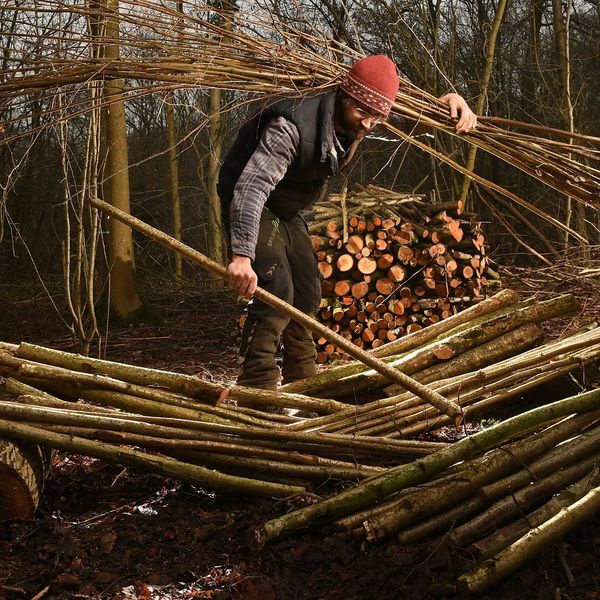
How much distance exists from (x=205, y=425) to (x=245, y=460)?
0.23m

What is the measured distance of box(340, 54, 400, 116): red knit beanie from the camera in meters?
3.33

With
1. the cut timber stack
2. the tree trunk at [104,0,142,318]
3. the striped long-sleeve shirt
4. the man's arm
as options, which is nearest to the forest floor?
the man's arm

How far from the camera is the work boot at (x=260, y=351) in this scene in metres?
3.83

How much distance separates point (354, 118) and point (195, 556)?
204cm

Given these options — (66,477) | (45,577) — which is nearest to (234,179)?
(66,477)

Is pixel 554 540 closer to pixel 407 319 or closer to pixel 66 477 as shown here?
pixel 66 477

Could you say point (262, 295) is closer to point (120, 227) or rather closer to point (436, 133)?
point (120, 227)

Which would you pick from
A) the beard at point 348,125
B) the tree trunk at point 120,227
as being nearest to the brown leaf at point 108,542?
the beard at point 348,125

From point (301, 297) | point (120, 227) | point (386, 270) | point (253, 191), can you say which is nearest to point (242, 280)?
point (253, 191)

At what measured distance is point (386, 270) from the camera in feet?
20.7

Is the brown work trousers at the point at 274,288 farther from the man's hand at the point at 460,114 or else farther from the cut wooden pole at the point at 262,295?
the man's hand at the point at 460,114

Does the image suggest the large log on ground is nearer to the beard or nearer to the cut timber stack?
the beard

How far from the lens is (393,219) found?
6.32m

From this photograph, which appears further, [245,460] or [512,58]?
[512,58]
